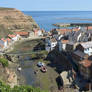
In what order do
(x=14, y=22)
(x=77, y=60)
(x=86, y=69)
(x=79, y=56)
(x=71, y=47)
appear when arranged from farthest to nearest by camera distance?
(x=14, y=22), (x=71, y=47), (x=77, y=60), (x=79, y=56), (x=86, y=69)

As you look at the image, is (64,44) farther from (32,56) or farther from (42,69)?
(42,69)

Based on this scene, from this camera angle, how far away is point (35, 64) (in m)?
37.1

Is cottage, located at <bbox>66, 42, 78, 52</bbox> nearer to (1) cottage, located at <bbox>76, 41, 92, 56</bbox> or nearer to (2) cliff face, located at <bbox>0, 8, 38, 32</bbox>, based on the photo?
(1) cottage, located at <bbox>76, 41, 92, 56</bbox>

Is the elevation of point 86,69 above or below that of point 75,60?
above

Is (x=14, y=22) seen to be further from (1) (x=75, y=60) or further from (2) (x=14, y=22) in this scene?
(1) (x=75, y=60)

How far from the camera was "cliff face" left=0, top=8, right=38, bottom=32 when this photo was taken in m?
86.0

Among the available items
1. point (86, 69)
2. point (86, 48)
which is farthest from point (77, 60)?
point (86, 69)

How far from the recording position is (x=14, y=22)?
90500 mm

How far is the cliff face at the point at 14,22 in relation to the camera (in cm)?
8597

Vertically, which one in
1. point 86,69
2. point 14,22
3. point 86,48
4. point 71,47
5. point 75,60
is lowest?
point 75,60

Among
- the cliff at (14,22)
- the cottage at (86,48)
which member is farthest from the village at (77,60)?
the cliff at (14,22)

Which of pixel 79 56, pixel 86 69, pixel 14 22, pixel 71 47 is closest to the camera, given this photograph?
pixel 86 69

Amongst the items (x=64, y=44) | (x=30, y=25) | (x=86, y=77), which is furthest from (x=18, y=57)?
(x=30, y=25)

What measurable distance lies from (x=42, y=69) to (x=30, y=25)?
59845 mm
